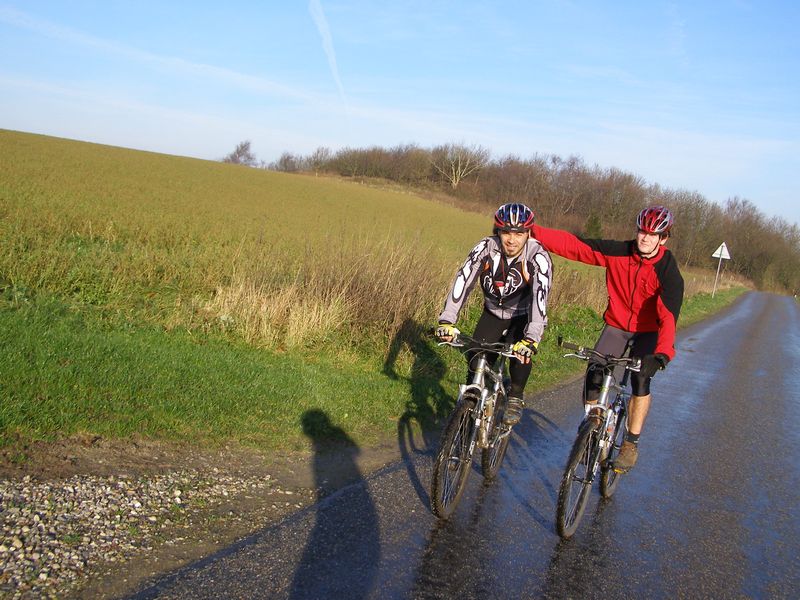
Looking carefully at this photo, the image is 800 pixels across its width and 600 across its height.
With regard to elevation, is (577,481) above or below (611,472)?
above

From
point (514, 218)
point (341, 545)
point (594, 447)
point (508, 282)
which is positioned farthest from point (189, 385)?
point (594, 447)

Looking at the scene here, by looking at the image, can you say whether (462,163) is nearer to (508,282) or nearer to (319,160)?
(319,160)

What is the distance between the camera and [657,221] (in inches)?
201

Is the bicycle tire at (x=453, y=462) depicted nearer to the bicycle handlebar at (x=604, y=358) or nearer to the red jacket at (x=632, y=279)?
the bicycle handlebar at (x=604, y=358)

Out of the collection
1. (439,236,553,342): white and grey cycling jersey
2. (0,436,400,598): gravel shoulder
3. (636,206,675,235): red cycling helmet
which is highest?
(636,206,675,235): red cycling helmet

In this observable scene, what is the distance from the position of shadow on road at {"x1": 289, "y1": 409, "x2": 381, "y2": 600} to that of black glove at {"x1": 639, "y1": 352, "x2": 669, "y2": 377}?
2264 millimetres

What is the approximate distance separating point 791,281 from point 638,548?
8460 centimetres

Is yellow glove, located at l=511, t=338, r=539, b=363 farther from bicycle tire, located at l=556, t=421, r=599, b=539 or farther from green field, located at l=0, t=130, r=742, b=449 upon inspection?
green field, located at l=0, t=130, r=742, b=449

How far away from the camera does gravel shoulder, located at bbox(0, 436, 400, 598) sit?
133 inches

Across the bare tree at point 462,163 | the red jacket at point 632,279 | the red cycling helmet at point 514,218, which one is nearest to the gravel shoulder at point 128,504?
the red cycling helmet at point 514,218

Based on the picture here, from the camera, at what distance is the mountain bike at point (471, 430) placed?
4543mm

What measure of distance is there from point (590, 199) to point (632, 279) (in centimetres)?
7830

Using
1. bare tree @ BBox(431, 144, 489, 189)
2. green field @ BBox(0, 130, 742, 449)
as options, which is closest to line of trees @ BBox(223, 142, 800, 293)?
bare tree @ BBox(431, 144, 489, 189)

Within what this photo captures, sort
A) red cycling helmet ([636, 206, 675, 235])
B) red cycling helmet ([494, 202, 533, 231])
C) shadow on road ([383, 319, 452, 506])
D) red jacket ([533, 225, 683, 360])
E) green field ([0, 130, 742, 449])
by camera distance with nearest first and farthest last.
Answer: red cycling helmet ([494, 202, 533, 231]) → red cycling helmet ([636, 206, 675, 235]) → red jacket ([533, 225, 683, 360]) → green field ([0, 130, 742, 449]) → shadow on road ([383, 319, 452, 506])
